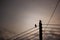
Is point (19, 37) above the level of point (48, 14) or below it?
below

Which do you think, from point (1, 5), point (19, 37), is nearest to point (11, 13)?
point (1, 5)

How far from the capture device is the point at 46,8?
3711 mm

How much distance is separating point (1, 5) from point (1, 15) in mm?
360

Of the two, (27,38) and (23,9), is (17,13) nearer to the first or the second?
(23,9)

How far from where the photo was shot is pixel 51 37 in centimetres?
373

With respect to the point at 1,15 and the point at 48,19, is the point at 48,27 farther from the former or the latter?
the point at 1,15

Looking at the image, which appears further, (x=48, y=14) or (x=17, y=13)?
(x=17, y=13)

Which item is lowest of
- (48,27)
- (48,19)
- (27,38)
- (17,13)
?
(27,38)

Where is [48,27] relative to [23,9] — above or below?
below

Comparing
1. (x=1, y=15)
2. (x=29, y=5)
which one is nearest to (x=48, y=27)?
(x=29, y=5)

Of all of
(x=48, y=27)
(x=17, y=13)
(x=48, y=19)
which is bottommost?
(x=48, y=27)

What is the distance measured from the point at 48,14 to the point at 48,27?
1.40 ft

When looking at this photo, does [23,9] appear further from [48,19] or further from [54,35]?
[54,35]

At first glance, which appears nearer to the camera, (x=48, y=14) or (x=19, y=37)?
(x=48, y=14)
